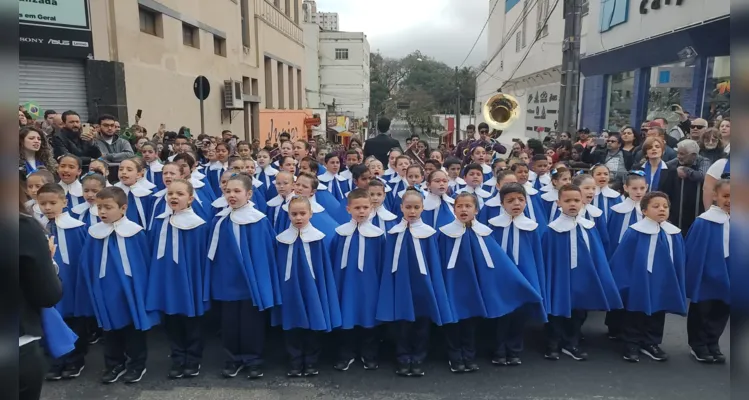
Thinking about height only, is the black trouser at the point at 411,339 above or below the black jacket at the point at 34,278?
below

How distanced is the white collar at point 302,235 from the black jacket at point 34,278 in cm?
205

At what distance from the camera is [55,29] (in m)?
9.94

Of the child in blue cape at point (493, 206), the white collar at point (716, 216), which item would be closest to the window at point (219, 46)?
the child in blue cape at point (493, 206)

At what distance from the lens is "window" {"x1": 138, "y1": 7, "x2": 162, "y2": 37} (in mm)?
13048

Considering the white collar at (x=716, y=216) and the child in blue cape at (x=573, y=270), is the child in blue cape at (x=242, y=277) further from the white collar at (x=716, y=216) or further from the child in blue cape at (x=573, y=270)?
the white collar at (x=716, y=216)

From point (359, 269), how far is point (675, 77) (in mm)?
11151

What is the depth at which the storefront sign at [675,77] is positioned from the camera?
1169cm

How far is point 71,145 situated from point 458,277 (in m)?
5.60

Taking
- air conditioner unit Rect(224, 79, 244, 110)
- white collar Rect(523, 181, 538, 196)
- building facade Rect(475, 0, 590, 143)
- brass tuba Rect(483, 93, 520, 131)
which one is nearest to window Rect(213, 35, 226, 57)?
air conditioner unit Rect(224, 79, 244, 110)

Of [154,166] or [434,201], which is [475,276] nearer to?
[434,201]

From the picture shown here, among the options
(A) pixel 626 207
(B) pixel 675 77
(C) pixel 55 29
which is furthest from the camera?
(B) pixel 675 77

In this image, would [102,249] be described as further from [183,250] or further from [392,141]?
[392,141]

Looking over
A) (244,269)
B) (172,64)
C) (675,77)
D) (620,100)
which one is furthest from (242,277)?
(620,100)

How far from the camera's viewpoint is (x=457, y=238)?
4023 mm
